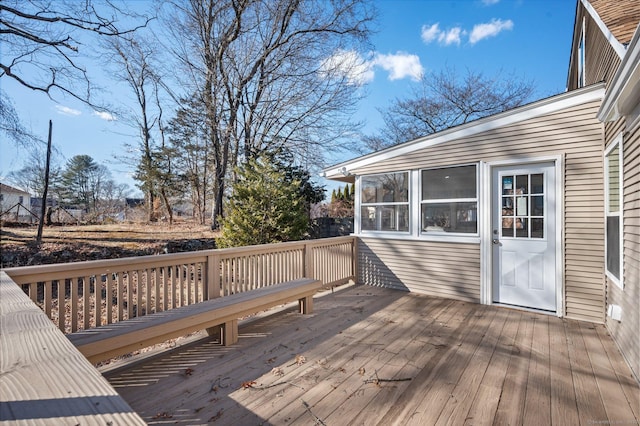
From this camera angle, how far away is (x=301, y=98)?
10.5 meters

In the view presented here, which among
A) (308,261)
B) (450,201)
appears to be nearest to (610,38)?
(450,201)

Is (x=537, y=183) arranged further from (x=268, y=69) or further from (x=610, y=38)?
(x=268, y=69)

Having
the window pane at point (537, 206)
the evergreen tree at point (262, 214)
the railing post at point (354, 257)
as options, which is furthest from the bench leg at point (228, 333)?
the window pane at point (537, 206)

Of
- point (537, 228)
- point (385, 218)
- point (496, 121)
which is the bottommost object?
point (537, 228)

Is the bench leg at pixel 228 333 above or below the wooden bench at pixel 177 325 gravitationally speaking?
below

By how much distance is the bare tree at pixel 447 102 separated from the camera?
41.9 feet

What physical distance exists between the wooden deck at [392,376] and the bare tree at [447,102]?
1147 centimetres

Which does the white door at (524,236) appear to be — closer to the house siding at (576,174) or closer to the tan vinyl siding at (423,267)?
the house siding at (576,174)

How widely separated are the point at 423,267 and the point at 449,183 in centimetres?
144

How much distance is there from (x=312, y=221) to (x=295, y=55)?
19.0 feet

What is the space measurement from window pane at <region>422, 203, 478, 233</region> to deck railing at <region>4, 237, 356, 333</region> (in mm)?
1470

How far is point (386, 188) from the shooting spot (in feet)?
18.4

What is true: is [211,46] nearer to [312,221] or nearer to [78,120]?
[78,120]

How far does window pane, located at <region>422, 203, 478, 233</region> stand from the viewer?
182 inches
